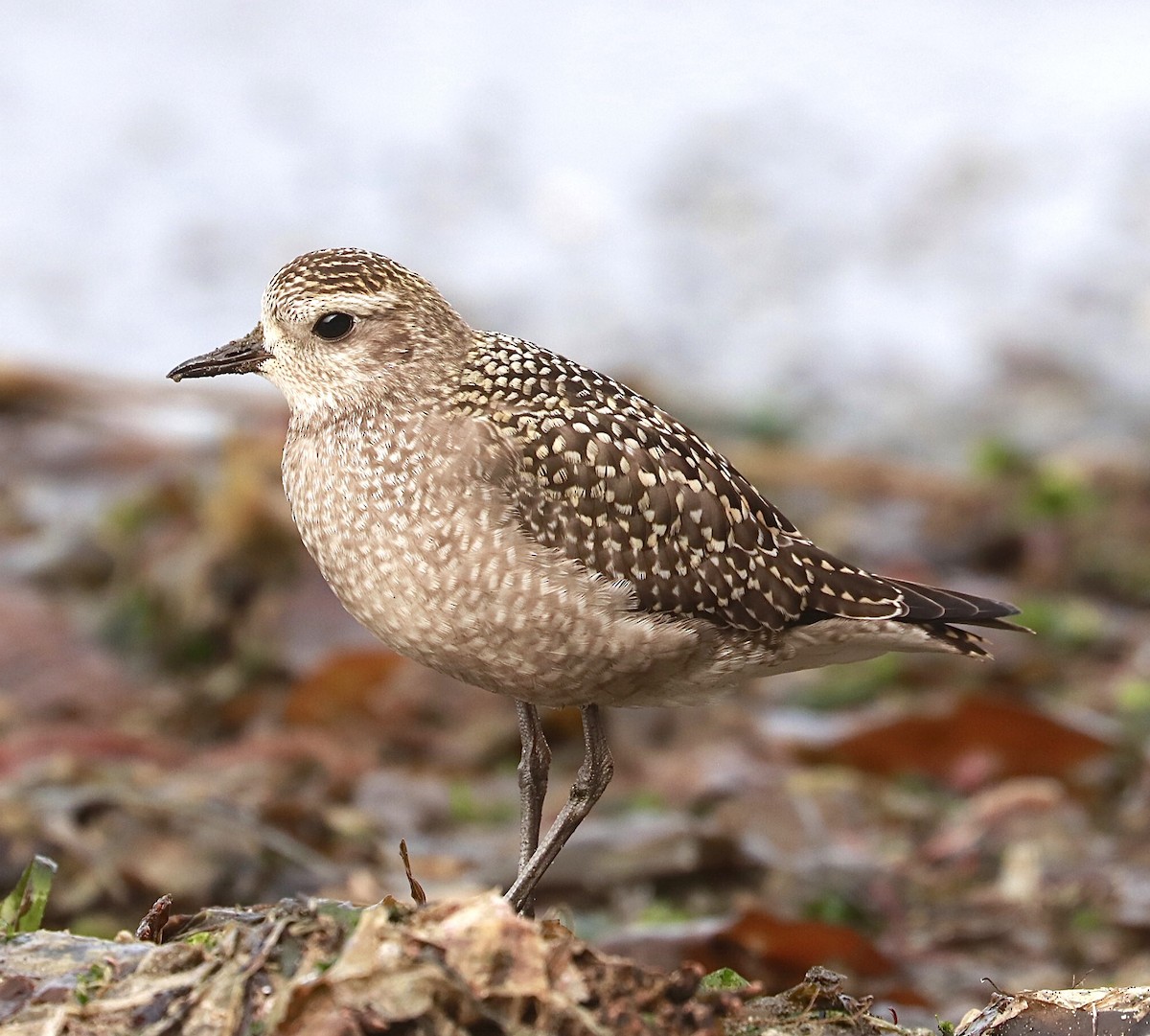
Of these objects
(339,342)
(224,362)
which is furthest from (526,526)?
(224,362)

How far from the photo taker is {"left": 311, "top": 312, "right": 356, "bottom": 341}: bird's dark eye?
4.88 metres

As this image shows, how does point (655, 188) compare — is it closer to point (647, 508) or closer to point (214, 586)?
point (214, 586)

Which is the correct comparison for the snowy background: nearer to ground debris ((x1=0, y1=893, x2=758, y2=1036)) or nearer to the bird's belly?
the bird's belly

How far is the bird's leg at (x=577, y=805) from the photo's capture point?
473cm

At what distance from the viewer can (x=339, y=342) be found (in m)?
4.90

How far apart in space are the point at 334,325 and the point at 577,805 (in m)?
1.43

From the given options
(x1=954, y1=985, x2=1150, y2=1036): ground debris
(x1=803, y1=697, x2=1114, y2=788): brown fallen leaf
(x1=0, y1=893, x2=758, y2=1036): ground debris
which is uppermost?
(x1=0, y1=893, x2=758, y2=1036): ground debris

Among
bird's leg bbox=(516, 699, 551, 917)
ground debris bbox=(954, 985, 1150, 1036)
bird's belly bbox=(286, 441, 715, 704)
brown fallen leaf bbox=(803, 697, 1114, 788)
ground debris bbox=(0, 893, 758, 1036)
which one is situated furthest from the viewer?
brown fallen leaf bbox=(803, 697, 1114, 788)

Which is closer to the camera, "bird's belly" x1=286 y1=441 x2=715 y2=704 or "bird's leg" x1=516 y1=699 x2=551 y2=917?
"bird's belly" x1=286 y1=441 x2=715 y2=704

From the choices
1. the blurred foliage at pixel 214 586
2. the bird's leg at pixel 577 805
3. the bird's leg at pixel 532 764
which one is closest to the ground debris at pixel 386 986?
the bird's leg at pixel 577 805

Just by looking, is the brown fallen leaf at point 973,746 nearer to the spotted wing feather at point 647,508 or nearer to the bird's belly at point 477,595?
the spotted wing feather at point 647,508

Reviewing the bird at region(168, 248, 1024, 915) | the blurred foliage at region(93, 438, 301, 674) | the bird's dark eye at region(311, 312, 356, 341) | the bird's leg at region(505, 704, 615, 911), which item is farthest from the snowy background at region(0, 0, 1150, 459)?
the bird's dark eye at region(311, 312, 356, 341)

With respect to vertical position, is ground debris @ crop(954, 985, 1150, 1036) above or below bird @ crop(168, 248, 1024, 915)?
below

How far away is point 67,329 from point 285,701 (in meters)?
8.46
